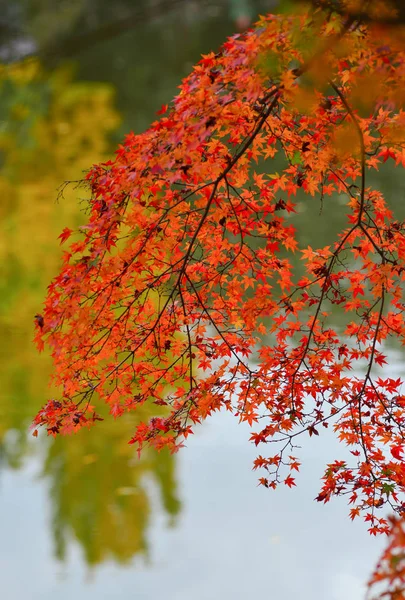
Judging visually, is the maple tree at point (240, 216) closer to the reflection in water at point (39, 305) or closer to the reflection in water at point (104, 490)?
the reflection in water at point (39, 305)

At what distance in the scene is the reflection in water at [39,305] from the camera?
355 centimetres

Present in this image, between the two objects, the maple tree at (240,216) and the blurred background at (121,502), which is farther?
the blurred background at (121,502)

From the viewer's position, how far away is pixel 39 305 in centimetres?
604

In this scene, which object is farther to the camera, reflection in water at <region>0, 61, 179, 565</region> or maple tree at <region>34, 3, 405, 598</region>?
reflection in water at <region>0, 61, 179, 565</region>

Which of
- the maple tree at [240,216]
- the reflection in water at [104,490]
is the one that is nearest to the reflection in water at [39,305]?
the reflection in water at [104,490]

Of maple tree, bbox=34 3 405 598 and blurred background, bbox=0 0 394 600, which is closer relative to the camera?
maple tree, bbox=34 3 405 598

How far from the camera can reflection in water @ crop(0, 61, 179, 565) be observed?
140 inches

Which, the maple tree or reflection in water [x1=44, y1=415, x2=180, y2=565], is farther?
reflection in water [x1=44, y1=415, x2=180, y2=565]

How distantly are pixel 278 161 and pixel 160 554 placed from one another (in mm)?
6914

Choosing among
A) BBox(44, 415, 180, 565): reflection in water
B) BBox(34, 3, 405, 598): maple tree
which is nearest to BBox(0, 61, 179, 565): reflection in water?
BBox(44, 415, 180, 565): reflection in water

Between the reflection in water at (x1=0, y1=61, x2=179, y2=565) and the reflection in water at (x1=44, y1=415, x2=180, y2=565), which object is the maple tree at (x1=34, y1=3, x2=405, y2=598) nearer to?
the reflection in water at (x1=0, y1=61, x2=179, y2=565)

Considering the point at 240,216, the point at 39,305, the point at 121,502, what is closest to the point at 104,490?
the point at 121,502

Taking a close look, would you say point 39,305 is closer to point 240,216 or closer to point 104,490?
point 104,490

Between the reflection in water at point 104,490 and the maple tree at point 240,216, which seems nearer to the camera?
the maple tree at point 240,216
